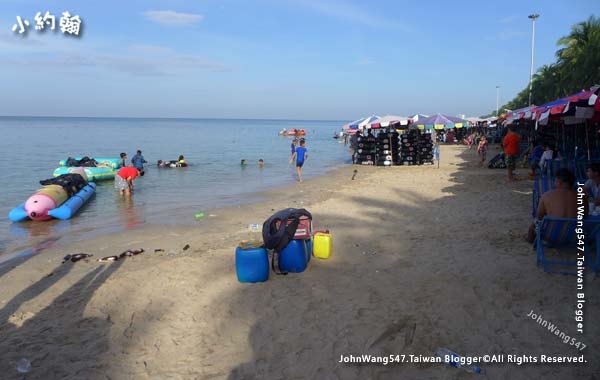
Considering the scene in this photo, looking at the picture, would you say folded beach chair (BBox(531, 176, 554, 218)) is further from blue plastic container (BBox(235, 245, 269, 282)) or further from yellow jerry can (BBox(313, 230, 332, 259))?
blue plastic container (BBox(235, 245, 269, 282))

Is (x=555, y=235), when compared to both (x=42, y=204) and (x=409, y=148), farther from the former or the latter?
(x=409, y=148)

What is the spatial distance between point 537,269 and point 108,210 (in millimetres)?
10320

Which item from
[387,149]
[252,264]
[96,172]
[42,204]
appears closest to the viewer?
[252,264]

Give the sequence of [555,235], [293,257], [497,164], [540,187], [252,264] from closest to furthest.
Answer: [252,264] → [555,235] → [293,257] → [540,187] → [497,164]

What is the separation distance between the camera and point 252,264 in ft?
16.3

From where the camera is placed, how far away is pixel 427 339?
362 centimetres

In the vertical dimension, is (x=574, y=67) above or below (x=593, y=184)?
above

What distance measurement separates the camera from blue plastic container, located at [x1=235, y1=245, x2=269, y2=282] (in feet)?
16.2

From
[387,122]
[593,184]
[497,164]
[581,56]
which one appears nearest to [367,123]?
[387,122]

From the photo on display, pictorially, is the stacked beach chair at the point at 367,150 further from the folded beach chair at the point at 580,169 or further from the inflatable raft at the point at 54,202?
the inflatable raft at the point at 54,202

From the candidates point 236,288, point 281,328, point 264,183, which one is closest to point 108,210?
point 264,183

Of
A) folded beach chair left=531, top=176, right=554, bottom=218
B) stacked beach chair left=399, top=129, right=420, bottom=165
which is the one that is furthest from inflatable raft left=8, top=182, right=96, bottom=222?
stacked beach chair left=399, top=129, right=420, bottom=165

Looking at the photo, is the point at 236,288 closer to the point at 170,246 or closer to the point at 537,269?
the point at 170,246

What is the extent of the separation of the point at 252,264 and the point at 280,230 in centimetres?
50
